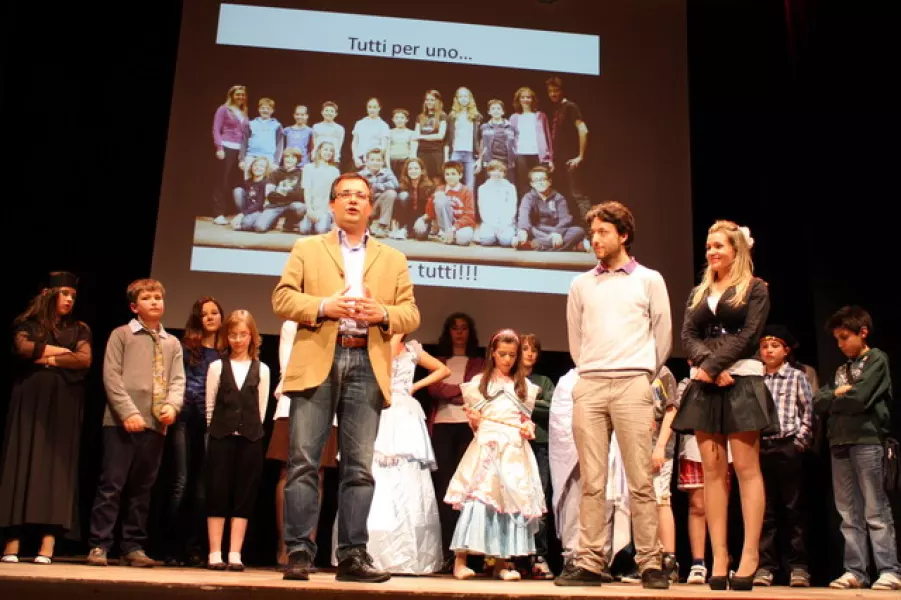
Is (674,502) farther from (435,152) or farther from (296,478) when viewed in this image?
(296,478)

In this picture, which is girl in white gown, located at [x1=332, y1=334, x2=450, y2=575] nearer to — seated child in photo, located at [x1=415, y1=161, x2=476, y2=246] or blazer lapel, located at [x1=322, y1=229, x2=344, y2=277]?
seated child in photo, located at [x1=415, y1=161, x2=476, y2=246]

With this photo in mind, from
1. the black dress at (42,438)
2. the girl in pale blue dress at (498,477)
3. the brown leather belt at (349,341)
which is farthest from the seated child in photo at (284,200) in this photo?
the brown leather belt at (349,341)

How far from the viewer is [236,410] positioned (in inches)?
181

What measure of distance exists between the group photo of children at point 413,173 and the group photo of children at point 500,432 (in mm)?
654

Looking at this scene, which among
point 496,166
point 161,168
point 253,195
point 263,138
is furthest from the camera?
→ point 161,168

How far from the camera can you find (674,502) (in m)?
6.17

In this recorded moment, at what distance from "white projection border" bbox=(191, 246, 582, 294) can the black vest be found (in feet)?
3.52

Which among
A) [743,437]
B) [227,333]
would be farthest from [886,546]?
[227,333]

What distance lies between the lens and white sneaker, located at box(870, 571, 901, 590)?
4594mm

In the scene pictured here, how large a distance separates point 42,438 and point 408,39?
11.3 feet

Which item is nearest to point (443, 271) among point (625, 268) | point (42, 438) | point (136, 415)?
point (136, 415)

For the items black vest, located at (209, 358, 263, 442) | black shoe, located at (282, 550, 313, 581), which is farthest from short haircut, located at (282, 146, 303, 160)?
black shoe, located at (282, 550, 313, 581)

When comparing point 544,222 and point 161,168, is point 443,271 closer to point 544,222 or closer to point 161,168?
point 544,222

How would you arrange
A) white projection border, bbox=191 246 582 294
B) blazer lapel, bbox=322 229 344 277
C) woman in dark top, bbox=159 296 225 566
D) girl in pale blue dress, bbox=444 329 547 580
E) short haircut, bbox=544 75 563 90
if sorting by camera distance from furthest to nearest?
short haircut, bbox=544 75 563 90 → white projection border, bbox=191 246 582 294 → woman in dark top, bbox=159 296 225 566 → girl in pale blue dress, bbox=444 329 547 580 → blazer lapel, bbox=322 229 344 277
